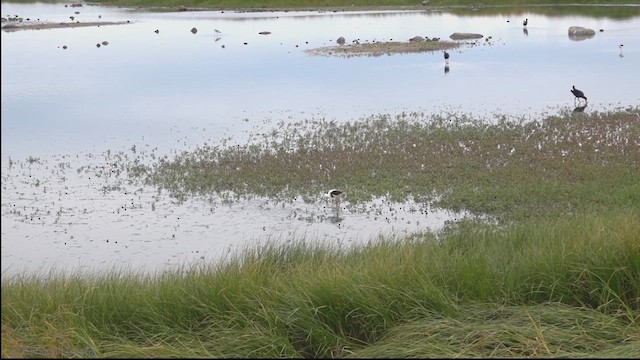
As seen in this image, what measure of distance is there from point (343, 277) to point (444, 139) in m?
12.6

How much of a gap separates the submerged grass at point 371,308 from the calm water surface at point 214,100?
241 centimetres

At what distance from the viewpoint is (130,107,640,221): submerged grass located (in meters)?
14.6

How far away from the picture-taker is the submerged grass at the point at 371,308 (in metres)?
6.27

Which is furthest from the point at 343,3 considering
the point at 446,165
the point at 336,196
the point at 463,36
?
the point at 336,196

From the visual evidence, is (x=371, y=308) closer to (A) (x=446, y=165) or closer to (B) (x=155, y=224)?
(B) (x=155, y=224)

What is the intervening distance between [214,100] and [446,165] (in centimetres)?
1269

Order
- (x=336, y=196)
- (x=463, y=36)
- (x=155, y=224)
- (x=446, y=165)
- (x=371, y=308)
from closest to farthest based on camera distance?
1. (x=371, y=308)
2. (x=155, y=224)
3. (x=336, y=196)
4. (x=446, y=165)
5. (x=463, y=36)

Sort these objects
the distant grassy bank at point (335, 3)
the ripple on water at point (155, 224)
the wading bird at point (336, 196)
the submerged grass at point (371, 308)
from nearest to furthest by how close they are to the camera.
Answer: the submerged grass at point (371, 308) < the ripple on water at point (155, 224) < the wading bird at point (336, 196) < the distant grassy bank at point (335, 3)

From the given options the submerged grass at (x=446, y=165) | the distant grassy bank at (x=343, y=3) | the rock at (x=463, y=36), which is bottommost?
the submerged grass at (x=446, y=165)

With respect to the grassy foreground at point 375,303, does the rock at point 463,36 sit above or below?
below

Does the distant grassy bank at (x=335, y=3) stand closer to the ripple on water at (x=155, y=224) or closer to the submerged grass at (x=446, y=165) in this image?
the submerged grass at (x=446, y=165)

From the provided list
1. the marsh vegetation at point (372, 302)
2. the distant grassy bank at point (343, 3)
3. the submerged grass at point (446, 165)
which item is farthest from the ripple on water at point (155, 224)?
the distant grassy bank at point (343, 3)

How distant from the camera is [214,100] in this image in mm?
27812

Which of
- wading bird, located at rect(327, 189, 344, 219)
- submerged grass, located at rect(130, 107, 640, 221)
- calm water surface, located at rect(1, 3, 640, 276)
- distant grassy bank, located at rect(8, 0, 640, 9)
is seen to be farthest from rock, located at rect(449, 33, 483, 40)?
wading bird, located at rect(327, 189, 344, 219)
